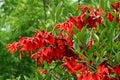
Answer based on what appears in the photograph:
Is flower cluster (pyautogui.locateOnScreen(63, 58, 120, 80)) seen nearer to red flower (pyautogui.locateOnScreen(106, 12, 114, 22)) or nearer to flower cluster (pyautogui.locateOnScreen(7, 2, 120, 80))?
flower cluster (pyautogui.locateOnScreen(7, 2, 120, 80))

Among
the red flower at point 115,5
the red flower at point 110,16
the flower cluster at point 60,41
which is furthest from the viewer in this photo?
the red flower at point 115,5

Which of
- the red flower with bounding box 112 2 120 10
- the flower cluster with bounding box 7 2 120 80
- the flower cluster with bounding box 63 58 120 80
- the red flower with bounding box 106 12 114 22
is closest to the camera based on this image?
the flower cluster with bounding box 63 58 120 80

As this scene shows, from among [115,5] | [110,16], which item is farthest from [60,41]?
[115,5]

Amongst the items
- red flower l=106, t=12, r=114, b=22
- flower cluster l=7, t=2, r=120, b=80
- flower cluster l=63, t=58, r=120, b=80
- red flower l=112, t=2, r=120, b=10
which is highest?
red flower l=112, t=2, r=120, b=10

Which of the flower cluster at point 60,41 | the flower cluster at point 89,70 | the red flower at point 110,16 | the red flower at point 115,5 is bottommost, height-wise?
the flower cluster at point 89,70

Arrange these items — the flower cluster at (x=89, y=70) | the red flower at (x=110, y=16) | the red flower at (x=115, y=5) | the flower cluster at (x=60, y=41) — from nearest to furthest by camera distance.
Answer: the flower cluster at (x=89, y=70) < the flower cluster at (x=60, y=41) < the red flower at (x=110, y=16) < the red flower at (x=115, y=5)

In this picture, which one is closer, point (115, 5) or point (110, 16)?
point (110, 16)

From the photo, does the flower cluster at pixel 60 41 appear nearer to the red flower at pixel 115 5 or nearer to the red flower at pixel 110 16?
the red flower at pixel 110 16

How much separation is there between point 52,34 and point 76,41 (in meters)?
0.54

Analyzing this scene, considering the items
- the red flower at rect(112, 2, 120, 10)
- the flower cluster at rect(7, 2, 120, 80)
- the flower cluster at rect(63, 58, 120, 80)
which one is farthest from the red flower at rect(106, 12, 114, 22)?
the flower cluster at rect(63, 58, 120, 80)

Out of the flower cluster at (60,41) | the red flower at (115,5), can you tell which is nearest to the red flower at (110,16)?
the flower cluster at (60,41)

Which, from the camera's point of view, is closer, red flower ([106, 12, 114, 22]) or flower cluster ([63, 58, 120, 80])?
flower cluster ([63, 58, 120, 80])

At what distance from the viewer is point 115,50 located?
3773 millimetres

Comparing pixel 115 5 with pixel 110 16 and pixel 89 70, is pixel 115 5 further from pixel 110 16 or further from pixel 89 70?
pixel 89 70
